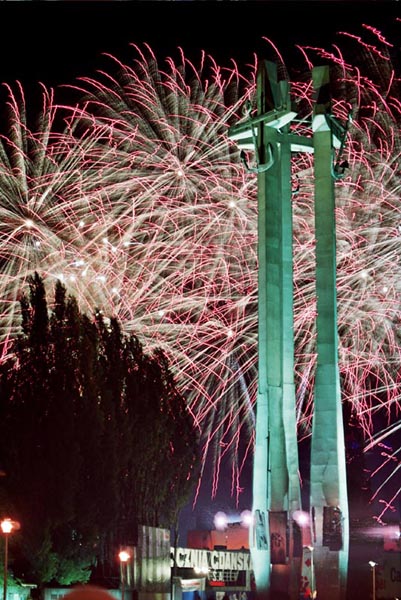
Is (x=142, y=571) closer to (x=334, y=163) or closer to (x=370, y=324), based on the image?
(x=370, y=324)

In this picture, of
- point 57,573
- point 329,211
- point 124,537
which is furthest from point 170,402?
point 329,211

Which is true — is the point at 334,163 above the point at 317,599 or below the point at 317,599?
above

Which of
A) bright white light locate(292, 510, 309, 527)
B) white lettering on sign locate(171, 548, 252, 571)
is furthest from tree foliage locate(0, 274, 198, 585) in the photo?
bright white light locate(292, 510, 309, 527)

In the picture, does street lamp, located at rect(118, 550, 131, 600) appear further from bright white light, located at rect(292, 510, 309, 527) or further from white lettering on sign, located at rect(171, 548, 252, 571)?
white lettering on sign, located at rect(171, 548, 252, 571)

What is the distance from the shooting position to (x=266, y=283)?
102ft

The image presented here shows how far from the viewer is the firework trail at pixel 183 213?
113 ft

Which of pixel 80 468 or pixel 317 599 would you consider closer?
pixel 317 599

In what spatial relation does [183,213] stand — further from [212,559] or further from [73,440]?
[212,559]

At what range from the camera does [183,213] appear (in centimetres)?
3569

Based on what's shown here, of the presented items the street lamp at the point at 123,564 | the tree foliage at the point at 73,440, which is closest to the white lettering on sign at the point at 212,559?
the tree foliage at the point at 73,440

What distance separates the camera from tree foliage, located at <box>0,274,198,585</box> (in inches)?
1275

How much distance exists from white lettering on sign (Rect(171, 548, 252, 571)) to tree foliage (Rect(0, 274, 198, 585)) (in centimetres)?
403

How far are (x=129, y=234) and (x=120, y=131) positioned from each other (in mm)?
3478

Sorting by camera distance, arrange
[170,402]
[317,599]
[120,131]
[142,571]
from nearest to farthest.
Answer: [317,599], [142,571], [120,131], [170,402]
